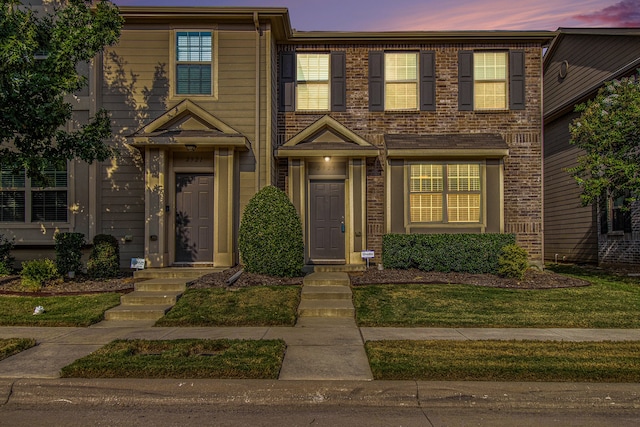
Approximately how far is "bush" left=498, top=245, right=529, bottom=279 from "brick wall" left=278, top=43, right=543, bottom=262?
180 centimetres

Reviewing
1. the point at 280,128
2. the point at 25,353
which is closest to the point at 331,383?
the point at 25,353

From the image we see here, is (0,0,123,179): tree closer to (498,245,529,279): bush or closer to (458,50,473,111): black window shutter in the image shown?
(458,50,473,111): black window shutter

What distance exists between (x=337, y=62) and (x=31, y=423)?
1104 cm

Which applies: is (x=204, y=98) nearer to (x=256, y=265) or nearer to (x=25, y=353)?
(x=256, y=265)

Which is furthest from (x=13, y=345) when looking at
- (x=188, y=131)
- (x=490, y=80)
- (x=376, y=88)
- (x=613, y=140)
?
(x=613, y=140)

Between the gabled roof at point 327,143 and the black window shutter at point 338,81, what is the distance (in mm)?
593

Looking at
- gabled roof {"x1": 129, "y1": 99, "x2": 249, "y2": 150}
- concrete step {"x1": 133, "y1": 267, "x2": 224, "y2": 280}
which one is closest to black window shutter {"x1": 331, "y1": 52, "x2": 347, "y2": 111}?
gabled roof {"x1": 129, "y1": 99, "x2": 249, "y2": 150}

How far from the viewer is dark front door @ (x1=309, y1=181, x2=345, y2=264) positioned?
12.6 meters

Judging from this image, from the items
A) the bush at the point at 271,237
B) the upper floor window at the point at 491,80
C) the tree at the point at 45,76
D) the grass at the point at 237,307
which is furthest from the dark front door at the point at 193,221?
the upper floor window at the point at 491,80

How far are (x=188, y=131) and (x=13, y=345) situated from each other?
21.0 ft

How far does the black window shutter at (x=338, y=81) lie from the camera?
42.3 feet

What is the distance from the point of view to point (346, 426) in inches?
158

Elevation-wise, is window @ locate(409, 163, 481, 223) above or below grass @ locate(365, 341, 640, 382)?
above

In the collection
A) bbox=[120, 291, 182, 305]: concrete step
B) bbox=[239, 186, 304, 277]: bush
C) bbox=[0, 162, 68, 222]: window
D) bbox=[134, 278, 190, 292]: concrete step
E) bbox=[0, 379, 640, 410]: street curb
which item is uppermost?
bbox=[0, 162, 68, 222]: window
